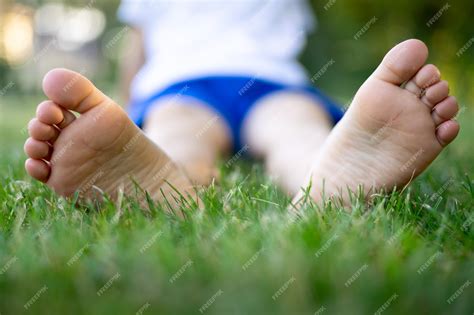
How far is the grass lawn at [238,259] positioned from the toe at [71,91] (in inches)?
7.1

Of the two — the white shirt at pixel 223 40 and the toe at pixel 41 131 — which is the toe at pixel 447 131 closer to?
the toe at pixel 41 131

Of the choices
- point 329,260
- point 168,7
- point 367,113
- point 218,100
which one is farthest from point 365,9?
point 329,260

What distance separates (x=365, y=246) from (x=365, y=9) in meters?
6.17

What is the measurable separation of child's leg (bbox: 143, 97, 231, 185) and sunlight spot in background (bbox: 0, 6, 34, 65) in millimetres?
8974

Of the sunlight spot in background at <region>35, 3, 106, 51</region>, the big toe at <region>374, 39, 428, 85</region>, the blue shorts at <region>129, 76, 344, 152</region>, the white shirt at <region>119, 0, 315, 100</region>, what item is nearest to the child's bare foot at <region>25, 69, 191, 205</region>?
the big toe at <region>374, 39, 428, 85</region>

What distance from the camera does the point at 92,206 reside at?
41.2 inches

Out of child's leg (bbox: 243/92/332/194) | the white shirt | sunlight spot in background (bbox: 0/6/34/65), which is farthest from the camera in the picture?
sunlight spot in background (bbox: 0/6/34/65)

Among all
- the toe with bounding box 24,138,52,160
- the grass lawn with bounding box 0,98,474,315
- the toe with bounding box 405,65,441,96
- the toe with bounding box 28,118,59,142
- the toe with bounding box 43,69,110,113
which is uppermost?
the toe with bounding box 405,65,441,96

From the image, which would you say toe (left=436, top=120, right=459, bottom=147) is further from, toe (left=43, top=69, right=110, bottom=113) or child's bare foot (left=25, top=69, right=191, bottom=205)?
toe (left=43, top=69, right=110, bottom=113)

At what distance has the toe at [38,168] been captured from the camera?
1.08 meters

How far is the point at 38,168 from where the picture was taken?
108 centimetres

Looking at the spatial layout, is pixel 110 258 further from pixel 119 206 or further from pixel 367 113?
pixel 367 113

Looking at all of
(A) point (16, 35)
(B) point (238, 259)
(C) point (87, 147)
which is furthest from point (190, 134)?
(A) point (16, 35)

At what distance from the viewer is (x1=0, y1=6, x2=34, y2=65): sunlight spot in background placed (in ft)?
32.3
